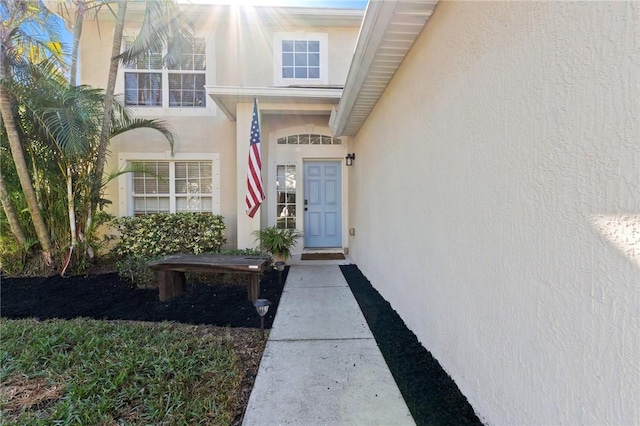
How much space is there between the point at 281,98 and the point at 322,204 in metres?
2.82

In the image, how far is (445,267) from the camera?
7.41ft

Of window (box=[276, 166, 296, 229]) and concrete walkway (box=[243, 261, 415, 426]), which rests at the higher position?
window (box=[276, 166, 296, 229])

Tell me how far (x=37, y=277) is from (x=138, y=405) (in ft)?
16.0

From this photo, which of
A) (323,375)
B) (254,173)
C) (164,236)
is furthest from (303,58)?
(323,375)

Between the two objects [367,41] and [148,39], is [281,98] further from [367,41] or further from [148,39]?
[367,41]

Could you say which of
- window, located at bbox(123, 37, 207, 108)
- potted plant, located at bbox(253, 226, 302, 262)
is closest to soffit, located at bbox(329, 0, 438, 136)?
potted plant, located at bbox(253, 226, 302, 262)

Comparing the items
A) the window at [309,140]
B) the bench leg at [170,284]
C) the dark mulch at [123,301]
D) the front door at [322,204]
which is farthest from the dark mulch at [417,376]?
the window at [309,140]

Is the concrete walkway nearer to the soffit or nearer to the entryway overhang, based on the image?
the soffit

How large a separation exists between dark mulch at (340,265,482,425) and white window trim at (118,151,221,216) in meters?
4.87

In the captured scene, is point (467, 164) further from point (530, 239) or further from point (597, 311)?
point (597, 311)

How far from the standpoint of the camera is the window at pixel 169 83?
692 centimetres

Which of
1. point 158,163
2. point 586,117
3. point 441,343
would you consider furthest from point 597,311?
point 158,163

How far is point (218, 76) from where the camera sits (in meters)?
7.04

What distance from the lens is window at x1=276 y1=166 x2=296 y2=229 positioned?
7.44 meters
